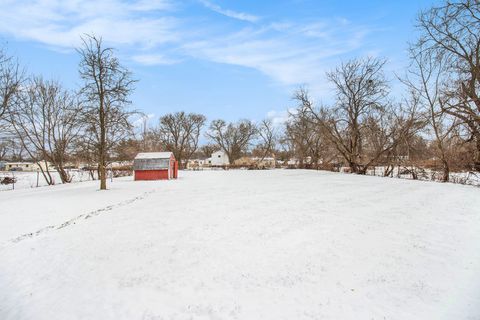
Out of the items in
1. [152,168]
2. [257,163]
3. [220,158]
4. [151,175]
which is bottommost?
[151,175]

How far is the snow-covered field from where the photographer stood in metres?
5.41

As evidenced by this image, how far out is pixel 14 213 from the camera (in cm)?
1295

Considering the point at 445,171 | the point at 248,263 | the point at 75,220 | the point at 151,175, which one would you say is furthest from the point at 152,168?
the point at 248,263

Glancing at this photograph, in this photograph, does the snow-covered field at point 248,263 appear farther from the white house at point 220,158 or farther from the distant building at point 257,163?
the white house at point 220,158

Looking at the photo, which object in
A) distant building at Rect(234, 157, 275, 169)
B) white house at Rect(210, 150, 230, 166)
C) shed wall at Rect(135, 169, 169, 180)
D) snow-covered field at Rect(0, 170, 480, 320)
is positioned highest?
white house at Rect(210, 150, 230, 166)

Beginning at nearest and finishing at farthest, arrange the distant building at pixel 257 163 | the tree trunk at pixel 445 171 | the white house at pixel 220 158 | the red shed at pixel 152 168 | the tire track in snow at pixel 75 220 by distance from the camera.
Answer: the tire track in snow at pixel 75 220
the tree trunk at pixel 445 171
the red shed at pixel 152 168
the distant building at pixel 257 163
the white house at pixel 220 158

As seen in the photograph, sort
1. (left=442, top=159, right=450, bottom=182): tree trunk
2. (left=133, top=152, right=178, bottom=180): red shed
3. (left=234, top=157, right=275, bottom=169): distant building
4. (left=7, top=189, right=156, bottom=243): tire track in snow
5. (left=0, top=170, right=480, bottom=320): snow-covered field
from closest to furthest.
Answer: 1. (left=0, top=170, right=480, bottom=320): snow-covered field
2. (left=7, top=189, right=156, bottom=243): tire track in snow
3. (left=442, top=159, right=450, bottom=182): tree trunk
4. (left=133, top=152, right=178, bottom=180): red shed
5. (left=234, top=157, right=275, bottom=169): distant building

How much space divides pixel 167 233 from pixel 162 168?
22.5 metres

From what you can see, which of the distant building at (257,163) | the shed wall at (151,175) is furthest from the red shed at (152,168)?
the distant building at (257,163)

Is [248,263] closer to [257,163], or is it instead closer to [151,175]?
[151,175]

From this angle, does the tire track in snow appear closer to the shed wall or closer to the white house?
the shed wall

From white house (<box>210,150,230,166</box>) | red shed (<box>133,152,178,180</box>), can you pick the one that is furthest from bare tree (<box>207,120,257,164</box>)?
red shed (<box>133,152,178,180</box>)

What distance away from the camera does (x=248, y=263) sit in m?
6.96

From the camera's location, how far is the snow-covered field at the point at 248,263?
17.8 feet
